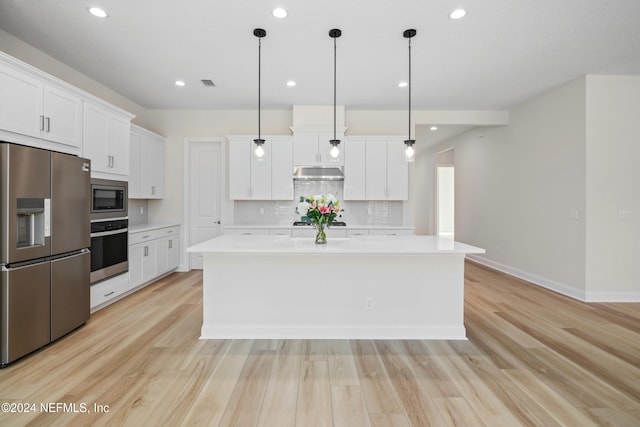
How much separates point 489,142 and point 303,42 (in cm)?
461

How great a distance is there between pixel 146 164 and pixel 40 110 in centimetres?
231

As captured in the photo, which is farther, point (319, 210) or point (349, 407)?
point (319, 210)

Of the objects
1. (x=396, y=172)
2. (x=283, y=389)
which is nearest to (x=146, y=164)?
(x=396, y=172)

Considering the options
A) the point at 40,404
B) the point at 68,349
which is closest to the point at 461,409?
the point at 40,404

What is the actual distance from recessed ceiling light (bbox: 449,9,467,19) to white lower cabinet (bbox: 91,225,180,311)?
4.38m

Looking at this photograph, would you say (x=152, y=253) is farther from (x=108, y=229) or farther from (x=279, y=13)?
(x=279, y=13)

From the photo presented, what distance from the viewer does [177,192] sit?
18.4 feet

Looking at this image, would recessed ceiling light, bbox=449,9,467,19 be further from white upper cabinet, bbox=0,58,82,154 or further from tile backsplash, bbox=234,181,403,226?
white upper cabinet, bbox=0,58,82,154

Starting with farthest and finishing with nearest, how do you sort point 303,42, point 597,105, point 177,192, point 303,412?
point 177,192 → point 597,105 → point 303,42 → point 303,412

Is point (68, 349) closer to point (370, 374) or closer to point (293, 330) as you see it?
Result: point (293, 330)

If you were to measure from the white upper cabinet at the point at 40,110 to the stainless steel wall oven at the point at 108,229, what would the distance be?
584 millimetres

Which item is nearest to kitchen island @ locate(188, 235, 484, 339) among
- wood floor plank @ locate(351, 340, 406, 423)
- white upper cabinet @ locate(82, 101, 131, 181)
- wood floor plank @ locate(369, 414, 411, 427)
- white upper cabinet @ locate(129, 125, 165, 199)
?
wood floor plank @ locate(351, 340, 406, 423)

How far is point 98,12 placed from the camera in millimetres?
2719

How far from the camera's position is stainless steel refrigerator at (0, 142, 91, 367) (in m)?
2.33
